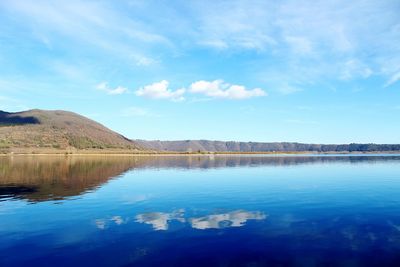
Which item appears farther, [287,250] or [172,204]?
[172,204]

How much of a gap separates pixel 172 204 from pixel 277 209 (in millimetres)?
14208

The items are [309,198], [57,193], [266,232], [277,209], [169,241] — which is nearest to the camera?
[169,241]

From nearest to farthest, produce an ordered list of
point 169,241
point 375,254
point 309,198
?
point 375,254 → point 169,241 → point 309,198

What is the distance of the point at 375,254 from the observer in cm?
2242

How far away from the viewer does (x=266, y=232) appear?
28.3m

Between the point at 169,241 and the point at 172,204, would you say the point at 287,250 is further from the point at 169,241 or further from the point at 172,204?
the point at 172,204

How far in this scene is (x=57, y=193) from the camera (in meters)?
52.1

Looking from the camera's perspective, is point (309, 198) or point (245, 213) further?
point (309, 198)

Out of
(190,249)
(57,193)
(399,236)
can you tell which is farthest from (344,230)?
(57,193)

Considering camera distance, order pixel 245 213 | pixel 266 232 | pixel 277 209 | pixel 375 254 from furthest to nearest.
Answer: pixel 277 209
pixel 245 213
pixel 266 232
pixel 375 254

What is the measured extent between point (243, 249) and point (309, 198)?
28.1 metres

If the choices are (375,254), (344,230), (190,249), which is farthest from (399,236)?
(190,249)

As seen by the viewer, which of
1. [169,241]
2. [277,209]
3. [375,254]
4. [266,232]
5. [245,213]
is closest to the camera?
A: [375,254]

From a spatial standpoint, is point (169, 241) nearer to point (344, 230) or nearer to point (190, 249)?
point (190, 249)
